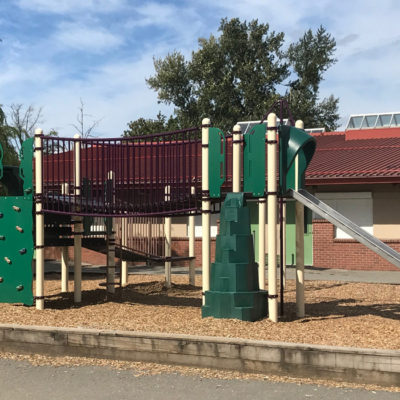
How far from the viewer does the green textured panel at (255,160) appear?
755cm

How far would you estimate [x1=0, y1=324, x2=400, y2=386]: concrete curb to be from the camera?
5.11m

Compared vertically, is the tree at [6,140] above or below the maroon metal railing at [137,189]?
above

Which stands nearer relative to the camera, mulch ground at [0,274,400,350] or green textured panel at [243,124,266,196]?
mulch ground at [0,274,400,350]

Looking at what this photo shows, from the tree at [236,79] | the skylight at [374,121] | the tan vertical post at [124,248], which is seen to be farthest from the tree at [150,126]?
the tan vertical post at [124,248]

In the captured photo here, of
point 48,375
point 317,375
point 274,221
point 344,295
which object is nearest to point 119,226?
point 344,295

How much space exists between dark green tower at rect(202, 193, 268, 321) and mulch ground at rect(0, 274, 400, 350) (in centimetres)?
18

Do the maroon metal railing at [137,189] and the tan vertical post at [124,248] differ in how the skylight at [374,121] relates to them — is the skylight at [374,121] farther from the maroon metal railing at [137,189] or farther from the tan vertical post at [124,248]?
the maroon metal railing at [137,189]

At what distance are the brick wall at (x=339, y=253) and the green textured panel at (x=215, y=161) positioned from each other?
9.65 meters

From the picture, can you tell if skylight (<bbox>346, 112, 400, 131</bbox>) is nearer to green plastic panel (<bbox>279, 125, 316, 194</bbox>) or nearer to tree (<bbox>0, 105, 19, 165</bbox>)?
tree (<bbox>0, 105, 19, 165</bbox>)

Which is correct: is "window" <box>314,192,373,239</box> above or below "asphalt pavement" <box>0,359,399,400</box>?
above

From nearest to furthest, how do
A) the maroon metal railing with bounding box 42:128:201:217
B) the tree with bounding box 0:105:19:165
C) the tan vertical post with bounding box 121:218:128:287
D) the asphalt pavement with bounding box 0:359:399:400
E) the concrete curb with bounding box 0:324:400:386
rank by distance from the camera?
1. the asphalt pavement with bounding box 0:359:399:400
2. the concrete curb with bounding box 0:324:400:386
3. the maroon metal railing with bounding box 42:128:201:217
4. the tan vertical post with bounding box 121:218:128:287
5. the tree with bounding box 0:105:19:165

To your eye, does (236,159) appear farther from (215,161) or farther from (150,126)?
(150,126)

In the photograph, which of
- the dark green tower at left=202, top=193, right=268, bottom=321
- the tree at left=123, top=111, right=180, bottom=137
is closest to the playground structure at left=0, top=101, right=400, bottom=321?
the dark green tower at left=202, top=193, right=268, bottom=321

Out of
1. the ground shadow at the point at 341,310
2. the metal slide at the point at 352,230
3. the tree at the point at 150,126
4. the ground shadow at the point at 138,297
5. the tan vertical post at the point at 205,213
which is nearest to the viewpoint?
the metal slide at the point at 352,230
